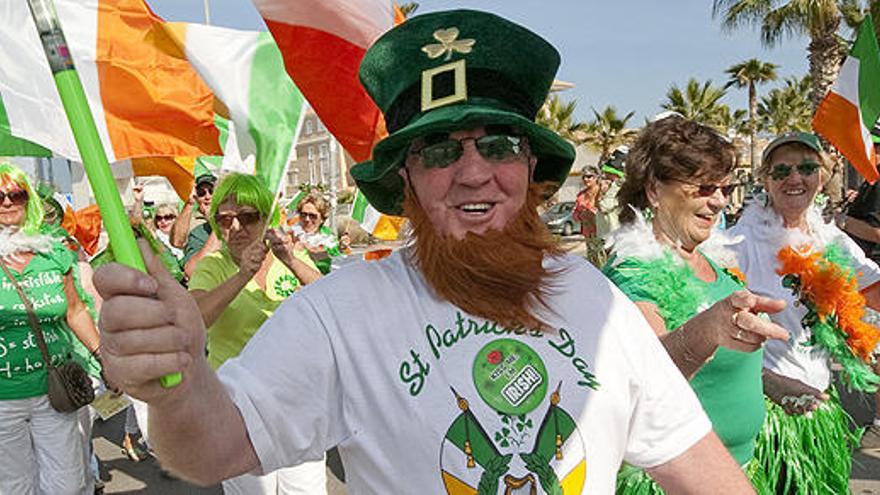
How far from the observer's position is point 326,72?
323cm

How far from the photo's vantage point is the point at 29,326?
345cm

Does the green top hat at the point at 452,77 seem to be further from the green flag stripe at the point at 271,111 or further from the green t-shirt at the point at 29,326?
the green t-shirt at the point at 29,326

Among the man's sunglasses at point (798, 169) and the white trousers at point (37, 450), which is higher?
the man's sunglasses at point (798, 169)

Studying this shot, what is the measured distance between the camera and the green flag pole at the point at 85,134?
33.3 inches

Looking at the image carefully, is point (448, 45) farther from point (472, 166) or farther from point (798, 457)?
point (798, 457)

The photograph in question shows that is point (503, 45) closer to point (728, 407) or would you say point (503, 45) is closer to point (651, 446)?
point (651, 446)

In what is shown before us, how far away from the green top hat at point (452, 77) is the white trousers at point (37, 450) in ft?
8.45

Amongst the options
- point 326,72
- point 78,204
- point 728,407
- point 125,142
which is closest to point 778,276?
point 728,407

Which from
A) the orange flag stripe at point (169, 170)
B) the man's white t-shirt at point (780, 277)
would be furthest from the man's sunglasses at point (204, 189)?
the man's white t-shirt at point (780, 277)

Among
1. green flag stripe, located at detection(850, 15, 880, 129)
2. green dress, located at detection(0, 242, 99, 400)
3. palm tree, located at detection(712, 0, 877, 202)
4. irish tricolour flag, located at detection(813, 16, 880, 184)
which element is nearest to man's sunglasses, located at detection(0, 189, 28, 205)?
green dress, located at detection(0, 242, 99, 400)

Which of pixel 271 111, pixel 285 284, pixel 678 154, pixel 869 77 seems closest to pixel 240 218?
pixel 285 284

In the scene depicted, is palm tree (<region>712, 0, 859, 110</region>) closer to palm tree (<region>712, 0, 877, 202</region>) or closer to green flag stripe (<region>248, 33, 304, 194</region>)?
palm tree (<region>712, 0, 877, 202</region>)

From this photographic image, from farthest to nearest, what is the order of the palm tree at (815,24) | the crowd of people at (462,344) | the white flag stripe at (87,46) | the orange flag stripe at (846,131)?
the palm tree at (815,24)
the orange flag stripe at (846,131)
the white flag stripe at (87,46)
the crowd of people at (462,344)

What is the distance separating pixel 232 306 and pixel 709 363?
1.86 metres
